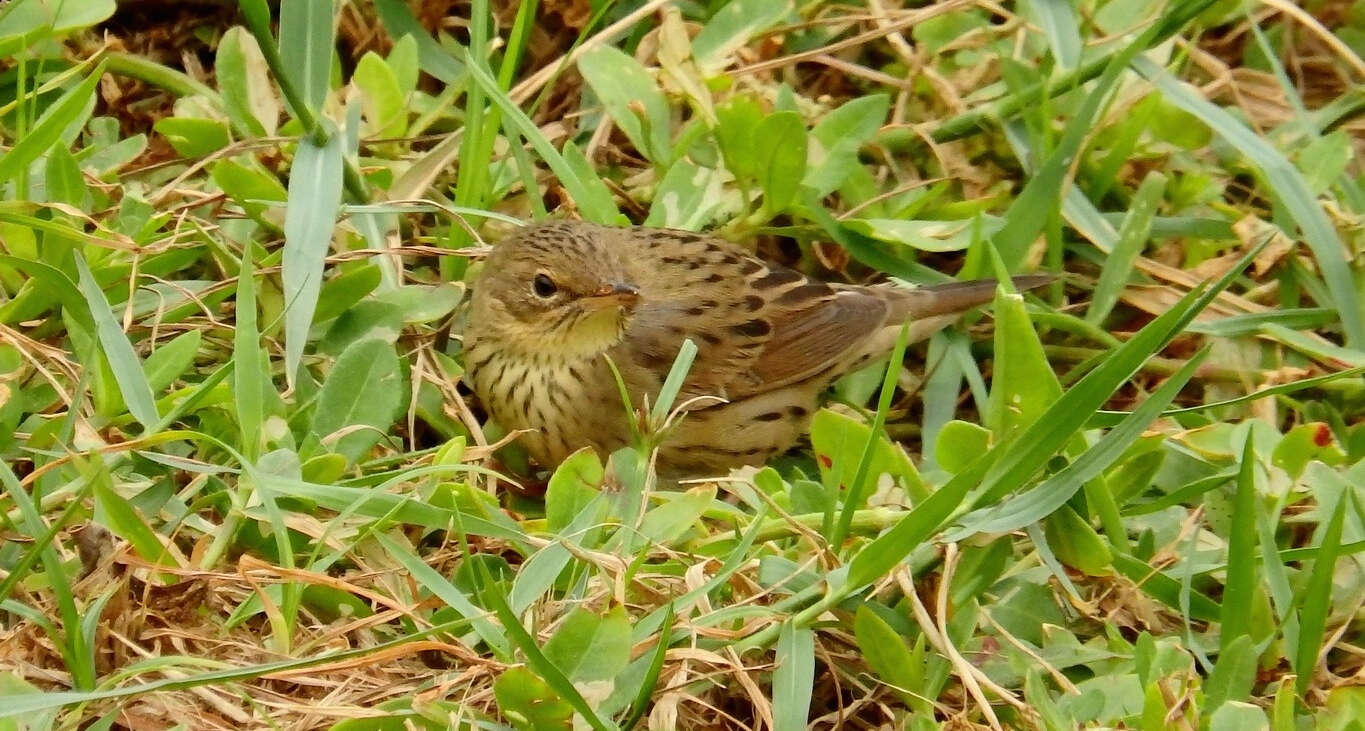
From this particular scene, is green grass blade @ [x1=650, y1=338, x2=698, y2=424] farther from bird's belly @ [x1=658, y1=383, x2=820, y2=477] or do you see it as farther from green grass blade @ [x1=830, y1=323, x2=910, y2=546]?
bird's belly @ [x1=658, y1=383, x2=820, y2=477]

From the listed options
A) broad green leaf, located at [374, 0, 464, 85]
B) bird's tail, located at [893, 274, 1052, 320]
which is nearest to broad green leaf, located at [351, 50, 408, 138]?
broad green leaf, located at [374, 0, 464, 85]

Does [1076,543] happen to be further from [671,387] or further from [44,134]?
[44,134]

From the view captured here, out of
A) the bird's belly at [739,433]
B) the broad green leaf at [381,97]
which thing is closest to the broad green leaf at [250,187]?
the broad green leaf at [381,97]

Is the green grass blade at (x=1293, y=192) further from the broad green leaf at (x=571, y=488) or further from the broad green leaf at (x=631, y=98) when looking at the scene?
the broad green leaf at (x=571, y=488)

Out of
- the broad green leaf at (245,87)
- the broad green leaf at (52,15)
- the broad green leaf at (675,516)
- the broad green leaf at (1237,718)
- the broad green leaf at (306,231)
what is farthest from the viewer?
the broad green leaf at (245,87)

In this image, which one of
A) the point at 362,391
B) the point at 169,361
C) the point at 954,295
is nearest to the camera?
the point at 169,361

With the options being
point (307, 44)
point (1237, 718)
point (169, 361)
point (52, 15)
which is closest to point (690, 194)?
point (307, 44)
